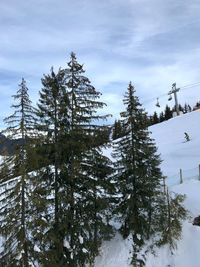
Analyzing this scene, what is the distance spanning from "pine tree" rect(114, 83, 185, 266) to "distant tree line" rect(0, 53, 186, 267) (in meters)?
0.06

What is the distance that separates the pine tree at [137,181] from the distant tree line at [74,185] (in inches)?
2.2

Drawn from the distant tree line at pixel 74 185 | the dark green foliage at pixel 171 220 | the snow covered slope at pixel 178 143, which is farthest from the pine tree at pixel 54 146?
the snow covered slope at pixel 178 143

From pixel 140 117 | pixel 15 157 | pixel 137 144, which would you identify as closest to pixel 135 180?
pixel 137 144

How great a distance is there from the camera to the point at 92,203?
23.5m

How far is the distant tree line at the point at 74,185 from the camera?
18484mm

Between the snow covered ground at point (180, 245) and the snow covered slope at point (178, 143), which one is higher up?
the snow covered slope at point (178, 143)

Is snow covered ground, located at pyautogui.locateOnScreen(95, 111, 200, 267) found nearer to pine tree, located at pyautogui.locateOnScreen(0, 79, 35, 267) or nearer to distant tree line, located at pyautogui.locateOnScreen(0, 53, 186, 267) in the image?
distant tree line, located at pyautogui.locateOnScreen(0, 53, 186, 267)

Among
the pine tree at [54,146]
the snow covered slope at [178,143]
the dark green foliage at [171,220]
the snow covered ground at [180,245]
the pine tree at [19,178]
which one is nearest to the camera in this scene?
the pine tree at [19,178]

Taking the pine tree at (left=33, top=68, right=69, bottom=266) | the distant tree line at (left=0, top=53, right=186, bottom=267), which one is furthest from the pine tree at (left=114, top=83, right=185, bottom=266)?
the pine tree at (left=33, top=68, right=69, bottom=266)


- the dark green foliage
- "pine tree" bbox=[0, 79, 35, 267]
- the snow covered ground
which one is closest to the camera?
"pine tree" bbox=[0, 79, 35, 267]

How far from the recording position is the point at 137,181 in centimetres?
2511

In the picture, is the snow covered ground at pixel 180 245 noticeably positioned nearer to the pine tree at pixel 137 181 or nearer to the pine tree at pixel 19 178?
the pine tree at pixel 137 181

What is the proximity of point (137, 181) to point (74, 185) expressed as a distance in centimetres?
407

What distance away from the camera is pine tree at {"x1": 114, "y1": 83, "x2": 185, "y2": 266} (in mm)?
24734
